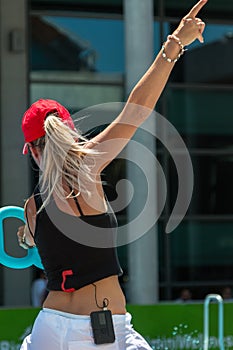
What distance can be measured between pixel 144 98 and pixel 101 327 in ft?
2.71

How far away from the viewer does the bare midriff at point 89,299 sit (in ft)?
9.42

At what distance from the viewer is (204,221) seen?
14.9 metres

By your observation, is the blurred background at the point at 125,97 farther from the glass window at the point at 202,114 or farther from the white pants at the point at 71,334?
the white pants at the point at 71,334

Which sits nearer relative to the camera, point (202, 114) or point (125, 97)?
point (125, 97)

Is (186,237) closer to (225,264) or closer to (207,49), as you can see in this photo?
(225,264)

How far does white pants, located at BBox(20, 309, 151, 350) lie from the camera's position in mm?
2816

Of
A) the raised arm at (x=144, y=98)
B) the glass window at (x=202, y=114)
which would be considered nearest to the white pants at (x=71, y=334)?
the raised arm at (x=144, y=98)

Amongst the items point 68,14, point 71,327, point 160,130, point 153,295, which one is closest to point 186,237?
point 160,130

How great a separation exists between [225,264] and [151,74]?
41.0 feet

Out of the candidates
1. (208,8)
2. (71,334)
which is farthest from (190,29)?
(208,8)

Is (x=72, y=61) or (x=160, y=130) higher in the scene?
(x=72, y=61)

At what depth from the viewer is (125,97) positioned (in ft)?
43.9

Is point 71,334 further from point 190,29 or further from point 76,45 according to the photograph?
point 76,45

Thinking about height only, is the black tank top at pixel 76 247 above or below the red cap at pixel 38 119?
below
